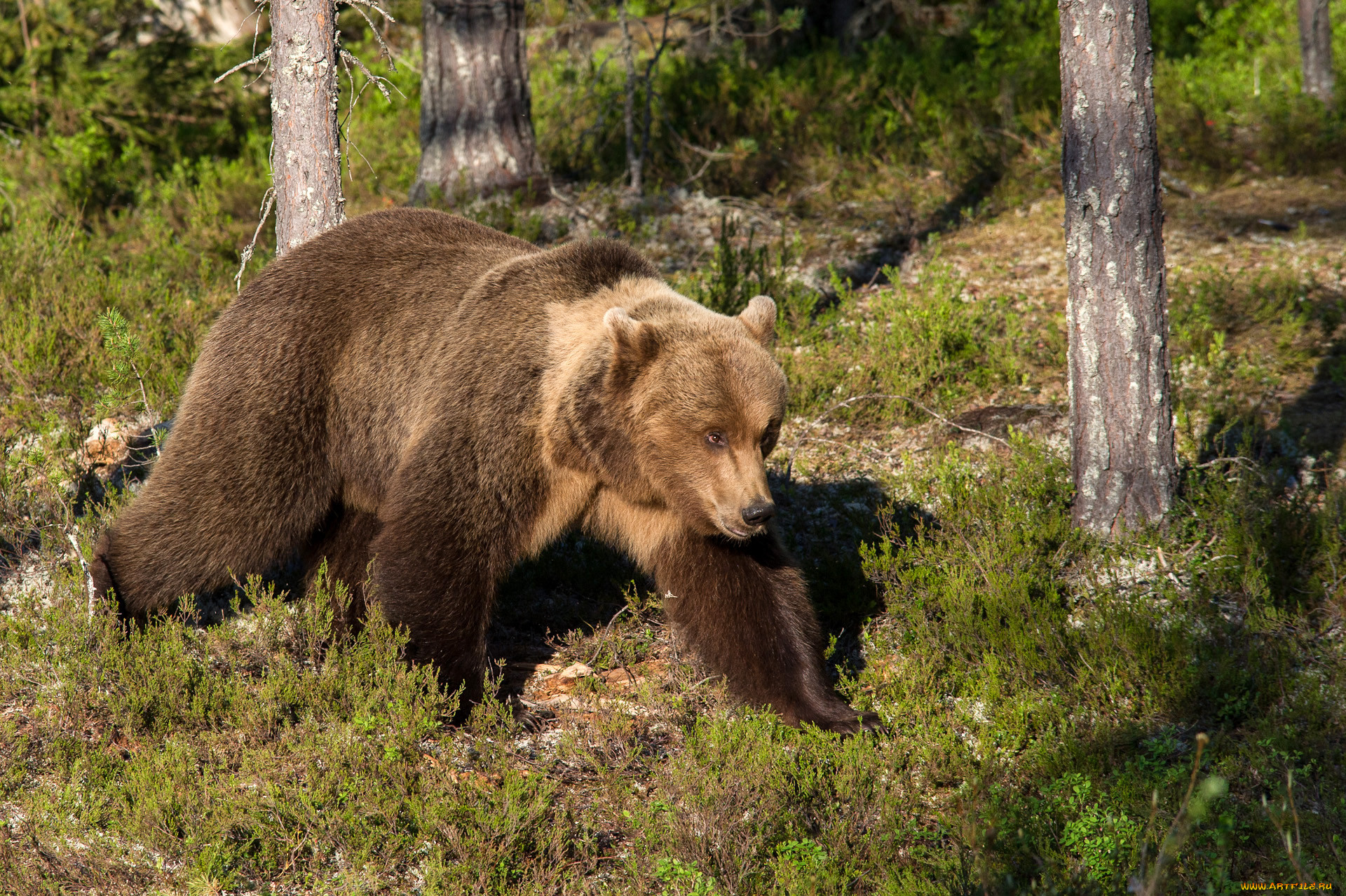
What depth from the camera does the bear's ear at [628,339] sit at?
3.90 metres

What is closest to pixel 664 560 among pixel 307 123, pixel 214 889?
pixel 214 889

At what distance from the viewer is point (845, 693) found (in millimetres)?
4461

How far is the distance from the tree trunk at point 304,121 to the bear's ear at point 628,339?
88.0 inches

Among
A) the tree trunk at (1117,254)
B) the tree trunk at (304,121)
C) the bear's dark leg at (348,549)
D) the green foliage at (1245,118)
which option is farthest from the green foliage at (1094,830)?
the green foliage at (1245,118)

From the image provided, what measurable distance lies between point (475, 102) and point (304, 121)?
319 centimetres

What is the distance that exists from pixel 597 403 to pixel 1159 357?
2521 millimetres

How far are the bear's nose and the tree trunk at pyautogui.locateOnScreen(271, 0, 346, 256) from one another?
9.64 feet

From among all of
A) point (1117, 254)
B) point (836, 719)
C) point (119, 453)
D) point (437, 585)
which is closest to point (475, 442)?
point (437, 585)

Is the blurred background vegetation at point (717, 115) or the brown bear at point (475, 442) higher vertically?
the blurred background vegetation at point (717, 115)

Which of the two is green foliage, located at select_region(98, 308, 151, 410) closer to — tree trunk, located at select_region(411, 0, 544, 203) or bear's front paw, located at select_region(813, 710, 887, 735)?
tree trunk, located at select_region(411, 0, 544, 203)

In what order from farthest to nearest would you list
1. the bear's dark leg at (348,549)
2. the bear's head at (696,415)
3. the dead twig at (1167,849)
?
the bear's dark leg at (348,549) → the bear's head at (696,415) → the dead twig at (1167,849)

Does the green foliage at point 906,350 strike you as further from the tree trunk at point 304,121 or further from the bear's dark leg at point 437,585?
the bear's dark leg at point 437,585

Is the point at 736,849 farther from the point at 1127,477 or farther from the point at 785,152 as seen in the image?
the point at 785,152

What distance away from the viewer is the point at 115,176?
9375mm
